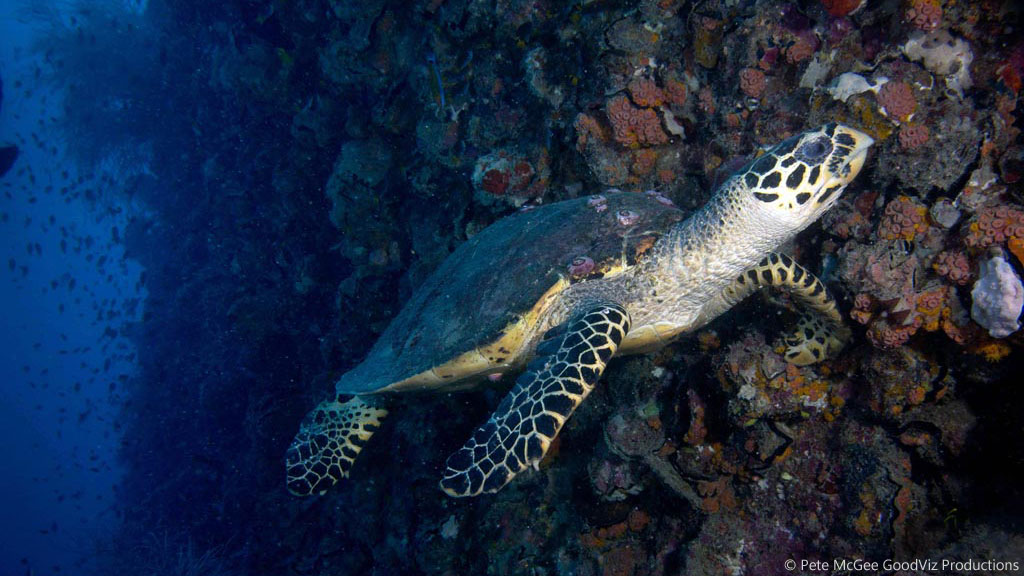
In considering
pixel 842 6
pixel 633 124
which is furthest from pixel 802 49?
→ pixel 633 124

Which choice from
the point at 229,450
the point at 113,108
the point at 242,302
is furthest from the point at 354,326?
the point at 113,108

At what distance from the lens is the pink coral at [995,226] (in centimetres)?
255

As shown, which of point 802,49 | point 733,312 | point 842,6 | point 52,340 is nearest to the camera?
point 842,6

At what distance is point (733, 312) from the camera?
13.9 feet

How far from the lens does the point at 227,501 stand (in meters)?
10.7

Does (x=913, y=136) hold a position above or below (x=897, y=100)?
below

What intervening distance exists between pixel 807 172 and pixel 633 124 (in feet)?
6.36

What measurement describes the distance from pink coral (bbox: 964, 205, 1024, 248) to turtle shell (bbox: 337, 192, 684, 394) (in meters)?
1.86

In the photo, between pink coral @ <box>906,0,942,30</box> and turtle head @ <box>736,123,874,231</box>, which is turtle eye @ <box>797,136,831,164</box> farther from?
pink coral @ <box>906,0,942,30</box>

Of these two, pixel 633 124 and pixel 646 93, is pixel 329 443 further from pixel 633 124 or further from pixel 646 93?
pixel 646 93

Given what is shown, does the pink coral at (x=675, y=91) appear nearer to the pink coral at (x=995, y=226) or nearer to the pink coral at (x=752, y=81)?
the pink coral at (x=752, y=81)

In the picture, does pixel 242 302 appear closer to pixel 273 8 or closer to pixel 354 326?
pixel 354 326

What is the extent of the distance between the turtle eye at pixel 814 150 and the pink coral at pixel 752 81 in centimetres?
117

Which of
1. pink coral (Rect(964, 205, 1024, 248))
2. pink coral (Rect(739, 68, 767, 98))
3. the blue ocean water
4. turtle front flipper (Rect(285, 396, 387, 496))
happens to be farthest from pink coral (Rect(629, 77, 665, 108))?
the blue ocean water
